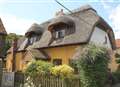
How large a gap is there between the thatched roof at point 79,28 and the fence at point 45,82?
8.77 meters

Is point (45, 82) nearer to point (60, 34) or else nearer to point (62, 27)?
point (60, 34)

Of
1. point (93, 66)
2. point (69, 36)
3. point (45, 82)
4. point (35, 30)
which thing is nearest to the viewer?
point (93, 66)

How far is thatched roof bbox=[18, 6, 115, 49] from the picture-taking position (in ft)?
87.7

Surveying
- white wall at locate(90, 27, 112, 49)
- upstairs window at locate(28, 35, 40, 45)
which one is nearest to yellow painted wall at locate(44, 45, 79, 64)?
white wall at locate(90, 27, 112, 49)

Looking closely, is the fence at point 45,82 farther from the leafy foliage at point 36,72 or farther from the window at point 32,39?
the window at point 32,39

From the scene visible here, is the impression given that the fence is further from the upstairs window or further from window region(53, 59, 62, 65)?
the upstairs window

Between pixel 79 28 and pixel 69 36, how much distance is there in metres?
1.55

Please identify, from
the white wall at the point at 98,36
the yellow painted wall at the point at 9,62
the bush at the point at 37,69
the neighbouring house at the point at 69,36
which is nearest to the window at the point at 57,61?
the neighbouring house at the point at 69,36

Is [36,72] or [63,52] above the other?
[63,52]

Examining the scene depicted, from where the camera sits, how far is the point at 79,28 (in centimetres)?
2817

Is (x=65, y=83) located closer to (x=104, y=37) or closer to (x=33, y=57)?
(x=33, y=57)

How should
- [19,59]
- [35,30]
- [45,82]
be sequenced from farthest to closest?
[19,59], [35,30], [45,82]

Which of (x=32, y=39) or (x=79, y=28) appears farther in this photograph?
(x=32, y=39)

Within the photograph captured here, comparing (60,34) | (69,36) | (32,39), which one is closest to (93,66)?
(69,36)
